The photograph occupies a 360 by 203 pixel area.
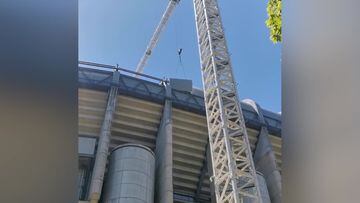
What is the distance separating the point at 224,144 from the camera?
36562mm

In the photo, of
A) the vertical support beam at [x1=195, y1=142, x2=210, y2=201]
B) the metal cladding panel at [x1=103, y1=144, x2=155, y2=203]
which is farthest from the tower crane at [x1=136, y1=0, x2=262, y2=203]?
the vertical support beam at [x1=195, y1=142, x2=210, y2=201]

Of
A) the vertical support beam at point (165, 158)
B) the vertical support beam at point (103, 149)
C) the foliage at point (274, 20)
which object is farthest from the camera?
the vertical support beam at point (165, 158)

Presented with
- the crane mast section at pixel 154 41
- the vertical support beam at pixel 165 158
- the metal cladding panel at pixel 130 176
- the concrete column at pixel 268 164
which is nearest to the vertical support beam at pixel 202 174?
the concrete column at pixel 268 164

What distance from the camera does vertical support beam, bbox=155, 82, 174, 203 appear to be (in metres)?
36.3

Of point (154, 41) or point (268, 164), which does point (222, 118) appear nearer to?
point (268, 164)

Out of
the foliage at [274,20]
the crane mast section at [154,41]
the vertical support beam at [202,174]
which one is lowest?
the foliage at [274,20]

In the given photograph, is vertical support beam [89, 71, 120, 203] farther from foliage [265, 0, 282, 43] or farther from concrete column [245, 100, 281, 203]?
foliage [265, 0, 282, 43]

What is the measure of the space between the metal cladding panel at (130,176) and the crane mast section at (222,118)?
15.6ft

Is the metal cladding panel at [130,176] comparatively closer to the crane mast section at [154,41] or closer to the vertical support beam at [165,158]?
the vertical support beam at [165,158]

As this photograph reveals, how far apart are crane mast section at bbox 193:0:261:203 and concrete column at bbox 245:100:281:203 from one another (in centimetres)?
650

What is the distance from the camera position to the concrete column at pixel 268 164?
142 ft

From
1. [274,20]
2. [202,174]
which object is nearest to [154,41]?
[202,174]
